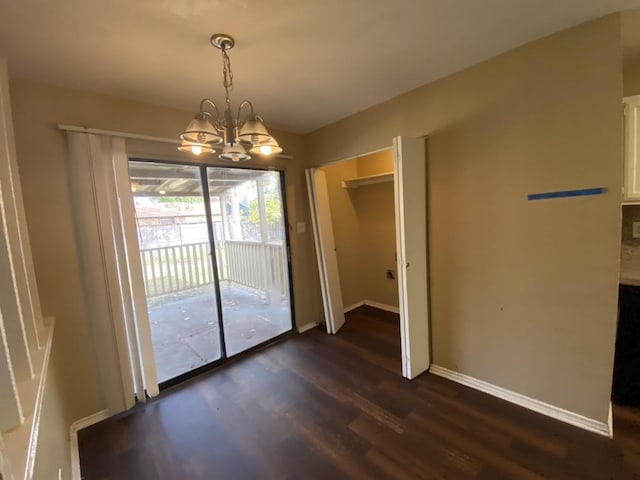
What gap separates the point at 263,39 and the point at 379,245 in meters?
2.89

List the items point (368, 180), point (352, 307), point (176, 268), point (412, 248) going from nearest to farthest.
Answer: point (412, 248) < point (176, 268) < point (368, 180) < point (352, 307)

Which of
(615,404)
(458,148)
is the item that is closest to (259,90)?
(458,148)

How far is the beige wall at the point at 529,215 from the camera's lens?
1.58m

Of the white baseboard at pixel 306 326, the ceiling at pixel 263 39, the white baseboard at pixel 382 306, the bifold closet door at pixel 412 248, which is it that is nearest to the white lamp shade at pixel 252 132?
the ceiling at pixel 263 39

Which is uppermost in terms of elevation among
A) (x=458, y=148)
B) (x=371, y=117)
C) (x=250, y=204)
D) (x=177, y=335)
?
(x=371, y=117)

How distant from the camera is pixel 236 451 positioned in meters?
1.71

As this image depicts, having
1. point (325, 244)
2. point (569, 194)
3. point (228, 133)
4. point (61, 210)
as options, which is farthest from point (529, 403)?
point (61, 210)

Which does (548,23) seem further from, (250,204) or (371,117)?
(250,204)

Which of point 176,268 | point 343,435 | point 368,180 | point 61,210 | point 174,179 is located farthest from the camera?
point 368,180

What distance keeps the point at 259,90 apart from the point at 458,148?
64.7 inches

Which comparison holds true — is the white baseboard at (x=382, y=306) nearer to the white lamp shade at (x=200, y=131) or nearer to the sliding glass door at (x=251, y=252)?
the sliding glass door at (x=251, y=252)

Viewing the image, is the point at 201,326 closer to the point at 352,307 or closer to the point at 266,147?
the point at 352,307

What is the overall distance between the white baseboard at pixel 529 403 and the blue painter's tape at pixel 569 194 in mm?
1415

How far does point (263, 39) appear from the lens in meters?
1.54
